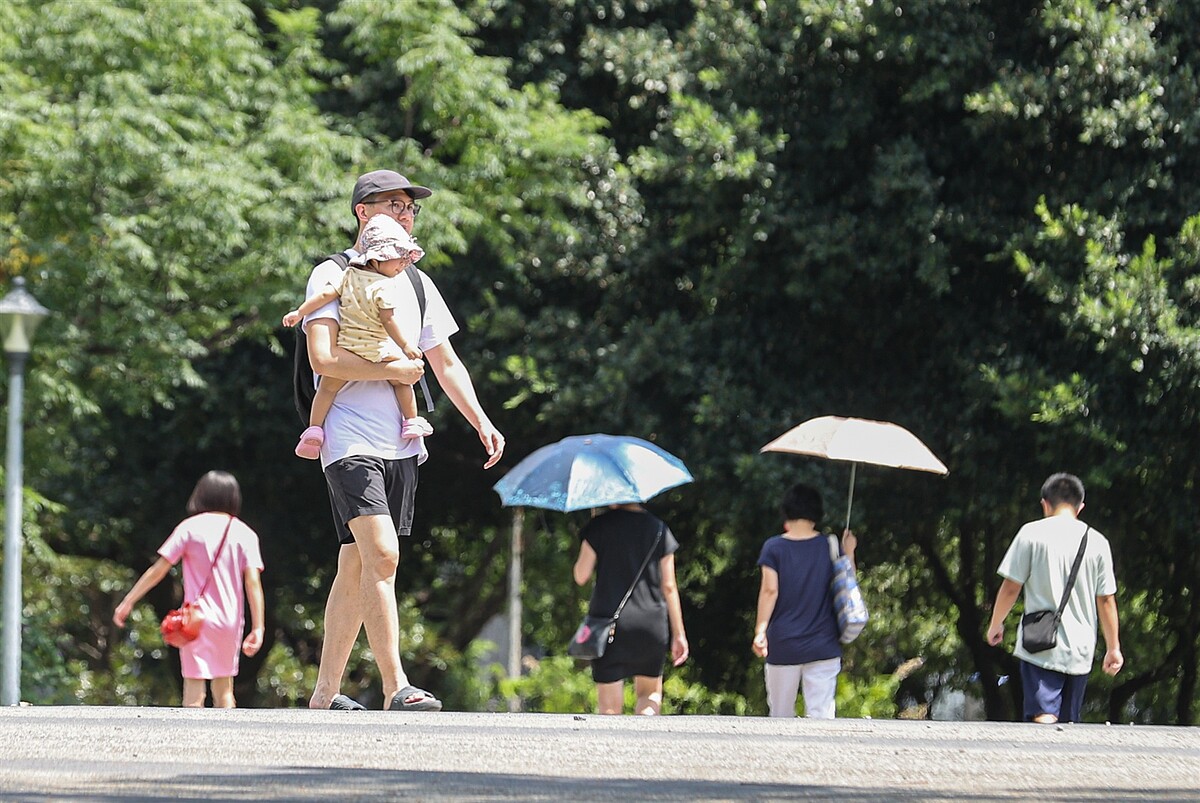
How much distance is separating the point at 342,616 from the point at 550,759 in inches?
75.9

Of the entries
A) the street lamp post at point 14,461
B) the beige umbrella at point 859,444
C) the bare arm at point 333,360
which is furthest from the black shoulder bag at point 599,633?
the street lamp post at point 14,461

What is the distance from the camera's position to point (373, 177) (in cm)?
666

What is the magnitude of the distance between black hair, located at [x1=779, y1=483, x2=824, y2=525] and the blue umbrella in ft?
2.32

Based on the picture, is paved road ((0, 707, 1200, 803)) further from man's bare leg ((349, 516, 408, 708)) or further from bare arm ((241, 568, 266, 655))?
bare arm ((241, 568, 266, 655))

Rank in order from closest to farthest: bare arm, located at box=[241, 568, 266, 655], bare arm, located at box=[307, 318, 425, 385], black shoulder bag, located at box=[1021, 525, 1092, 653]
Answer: bare arm, located at box=[307, 318, 425, 385] → black shoulder bag, located at box=[1021, 525, 1092, 653] → bare arm, located at box=[241, 568, 266, 655]

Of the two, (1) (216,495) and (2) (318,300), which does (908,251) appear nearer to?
(1) (216,495)

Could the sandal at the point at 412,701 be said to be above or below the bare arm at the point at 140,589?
below

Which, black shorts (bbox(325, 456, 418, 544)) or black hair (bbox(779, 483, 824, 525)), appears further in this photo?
black hair (bbox(779, 483, 824, 525))

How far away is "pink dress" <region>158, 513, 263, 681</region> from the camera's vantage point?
9.09m

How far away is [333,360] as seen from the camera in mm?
6492

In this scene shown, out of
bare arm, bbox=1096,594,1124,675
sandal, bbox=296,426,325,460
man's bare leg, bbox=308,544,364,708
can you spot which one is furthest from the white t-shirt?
bare arm, bbox=1096,594,1124,675

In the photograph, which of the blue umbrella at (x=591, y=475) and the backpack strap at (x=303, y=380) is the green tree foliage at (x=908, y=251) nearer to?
the blue umbrella at (x=591, y=475)

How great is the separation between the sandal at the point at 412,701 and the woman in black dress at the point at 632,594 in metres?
2.48

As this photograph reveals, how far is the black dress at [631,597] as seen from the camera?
9.27 m
